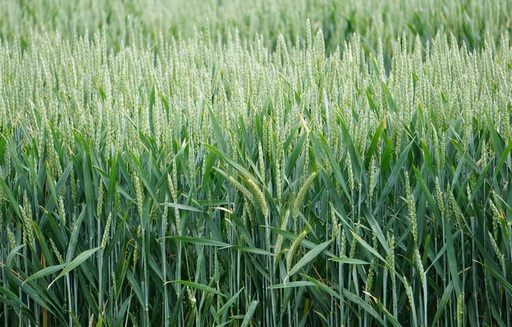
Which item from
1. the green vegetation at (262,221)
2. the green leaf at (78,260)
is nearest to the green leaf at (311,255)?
the green vegetation at (262,221)

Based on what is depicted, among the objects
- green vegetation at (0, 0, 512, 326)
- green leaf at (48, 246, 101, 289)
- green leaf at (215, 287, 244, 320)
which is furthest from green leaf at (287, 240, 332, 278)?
green leaf at (48, 246, 101, 289)

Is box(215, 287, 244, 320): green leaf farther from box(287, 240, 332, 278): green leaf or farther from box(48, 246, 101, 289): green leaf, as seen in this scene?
box(48, 246, 101, 289): green leaf

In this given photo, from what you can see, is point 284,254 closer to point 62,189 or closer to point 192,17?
point 62,189

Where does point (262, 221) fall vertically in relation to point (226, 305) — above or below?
above

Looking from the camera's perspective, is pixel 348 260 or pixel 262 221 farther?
pixel 262 221

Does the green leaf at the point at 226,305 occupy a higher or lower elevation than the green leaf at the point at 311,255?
lower

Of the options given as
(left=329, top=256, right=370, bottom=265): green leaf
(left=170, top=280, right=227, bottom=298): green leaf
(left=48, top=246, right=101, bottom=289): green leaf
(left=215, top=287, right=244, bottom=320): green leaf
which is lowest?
(left=215, top=287, right=244, bottom=320): green leaf

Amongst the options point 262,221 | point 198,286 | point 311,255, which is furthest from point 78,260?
point 311,255

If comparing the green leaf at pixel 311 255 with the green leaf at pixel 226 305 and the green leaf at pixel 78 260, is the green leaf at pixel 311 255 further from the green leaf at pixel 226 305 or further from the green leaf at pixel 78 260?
the green leaf at pixel 78 260

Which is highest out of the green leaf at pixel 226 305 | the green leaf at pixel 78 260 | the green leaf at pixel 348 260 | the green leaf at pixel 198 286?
the green leaf at pixel 78 260

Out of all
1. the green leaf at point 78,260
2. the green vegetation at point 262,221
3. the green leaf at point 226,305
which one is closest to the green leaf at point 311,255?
the green vegetation at point 262,221

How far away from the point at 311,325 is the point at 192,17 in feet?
11.4

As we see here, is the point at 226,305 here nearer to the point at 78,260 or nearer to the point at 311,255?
the point at 311,255

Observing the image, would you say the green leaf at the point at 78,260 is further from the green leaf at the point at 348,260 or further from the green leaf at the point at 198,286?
the green leaf at the point at 348,260
